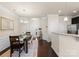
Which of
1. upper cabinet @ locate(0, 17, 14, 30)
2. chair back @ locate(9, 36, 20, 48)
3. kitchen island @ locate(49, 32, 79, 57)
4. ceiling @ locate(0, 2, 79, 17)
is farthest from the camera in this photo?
upper cabinet @ locate(0, 17, 14, 30)

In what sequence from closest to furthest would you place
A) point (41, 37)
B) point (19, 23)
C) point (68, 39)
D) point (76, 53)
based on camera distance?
1. point (76, 53)
2. point (68, 39)
3. point (19, 23)
4. point (41, 37)

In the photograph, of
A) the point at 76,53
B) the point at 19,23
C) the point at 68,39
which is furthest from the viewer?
the point at 19,23

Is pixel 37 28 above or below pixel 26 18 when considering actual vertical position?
below

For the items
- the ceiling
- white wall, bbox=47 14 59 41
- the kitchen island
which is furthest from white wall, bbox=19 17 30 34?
the kitchen island

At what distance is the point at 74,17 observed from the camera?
28.5ft

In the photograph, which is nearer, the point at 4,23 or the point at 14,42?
the point at 14,42

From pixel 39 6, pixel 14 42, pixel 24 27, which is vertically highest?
pixel 39 6

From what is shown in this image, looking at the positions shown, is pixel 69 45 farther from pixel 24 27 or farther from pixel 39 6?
pixel 24 27

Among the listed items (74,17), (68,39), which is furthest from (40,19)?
(68,39)

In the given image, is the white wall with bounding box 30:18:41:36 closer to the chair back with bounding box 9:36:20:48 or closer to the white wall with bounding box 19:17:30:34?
the white wall with bounding box 19:17:30:34

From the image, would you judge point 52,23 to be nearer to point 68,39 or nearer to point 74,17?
point 74,17

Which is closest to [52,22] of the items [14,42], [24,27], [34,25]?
[34,25]

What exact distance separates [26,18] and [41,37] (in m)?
2.89

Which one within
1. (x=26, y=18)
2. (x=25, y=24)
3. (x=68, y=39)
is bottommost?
(x=68, y=39)
